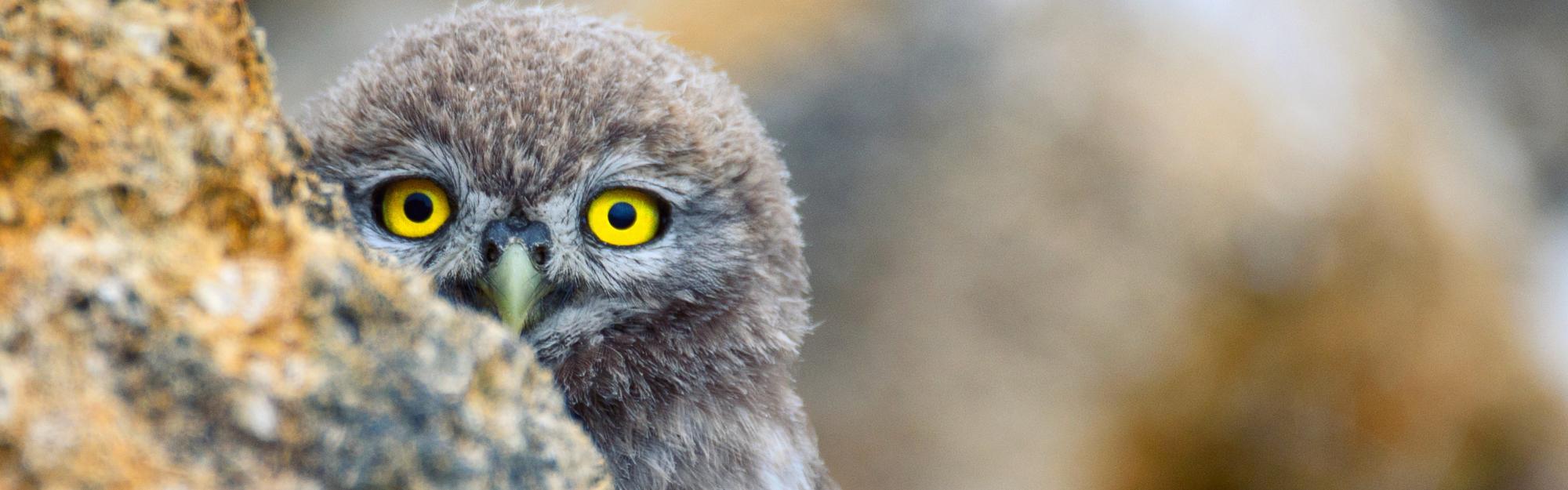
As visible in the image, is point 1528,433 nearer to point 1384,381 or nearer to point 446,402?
point 1384,381

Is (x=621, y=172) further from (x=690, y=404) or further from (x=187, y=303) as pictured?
(x=187, y=303)

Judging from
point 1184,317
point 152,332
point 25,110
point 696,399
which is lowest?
point 152,332

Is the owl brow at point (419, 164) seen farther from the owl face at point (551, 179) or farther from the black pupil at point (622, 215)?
the black pupil at point (622, 215)

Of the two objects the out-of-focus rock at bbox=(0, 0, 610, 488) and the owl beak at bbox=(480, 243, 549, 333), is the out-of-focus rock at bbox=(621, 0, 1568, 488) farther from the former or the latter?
the out-of-focus rock at bbox=(0, 0, 610, 488)

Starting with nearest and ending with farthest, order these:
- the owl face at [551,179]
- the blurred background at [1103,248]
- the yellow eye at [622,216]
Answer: the owl face at [551,179] → the yellow eye at [622,216] → the blurred background at [1103,248]

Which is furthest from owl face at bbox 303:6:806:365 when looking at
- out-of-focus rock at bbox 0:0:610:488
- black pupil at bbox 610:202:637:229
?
out-of-focus rock at bbox 0:0:610:488

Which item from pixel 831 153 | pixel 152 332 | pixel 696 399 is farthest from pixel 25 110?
pixel 831 153

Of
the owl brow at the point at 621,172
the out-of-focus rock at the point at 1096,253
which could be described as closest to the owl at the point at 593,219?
the owl brow at the point at 621,172

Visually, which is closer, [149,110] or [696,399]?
[149,110]
